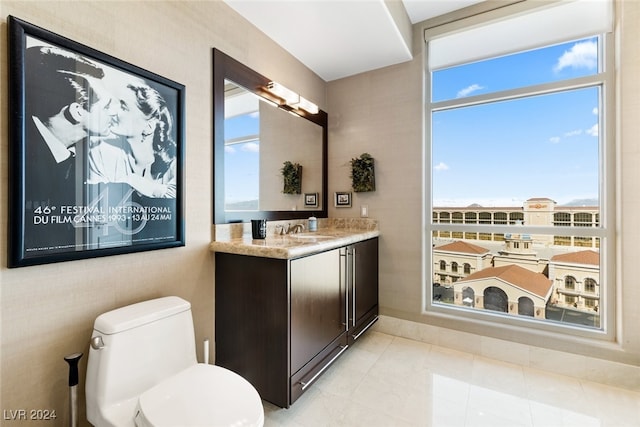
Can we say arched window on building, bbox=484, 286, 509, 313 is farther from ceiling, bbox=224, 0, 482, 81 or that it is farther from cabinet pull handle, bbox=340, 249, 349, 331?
ceiling, bbox=224, 0, 482, 81

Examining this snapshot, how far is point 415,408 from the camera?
173 cm

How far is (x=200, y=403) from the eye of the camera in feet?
3.55

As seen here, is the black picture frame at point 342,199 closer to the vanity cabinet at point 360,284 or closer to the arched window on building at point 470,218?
the vanity cabinet at point 360,284

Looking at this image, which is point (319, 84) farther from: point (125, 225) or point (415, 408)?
point (415, 408)

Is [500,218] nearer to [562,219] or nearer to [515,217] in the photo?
[515,217]

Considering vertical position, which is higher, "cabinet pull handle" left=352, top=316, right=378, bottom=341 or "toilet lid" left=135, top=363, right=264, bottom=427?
"toilet lid" left=135, top=363, right=264, bottom=427

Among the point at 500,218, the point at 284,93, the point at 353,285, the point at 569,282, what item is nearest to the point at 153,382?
the point at 353,285

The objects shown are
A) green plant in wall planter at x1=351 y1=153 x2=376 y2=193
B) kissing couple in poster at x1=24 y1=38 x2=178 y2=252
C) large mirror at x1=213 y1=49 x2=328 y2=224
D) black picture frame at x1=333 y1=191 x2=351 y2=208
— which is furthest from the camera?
black picture frame at x1=333 y1=191 x2=351 y2=208

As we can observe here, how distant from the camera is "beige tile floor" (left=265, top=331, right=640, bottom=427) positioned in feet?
5.37

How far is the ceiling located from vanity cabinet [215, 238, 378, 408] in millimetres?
1704

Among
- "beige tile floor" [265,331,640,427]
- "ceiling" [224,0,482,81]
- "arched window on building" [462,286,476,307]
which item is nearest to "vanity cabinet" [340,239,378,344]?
"beige tile floor" [265,331,640,427]

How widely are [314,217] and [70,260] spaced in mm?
1907

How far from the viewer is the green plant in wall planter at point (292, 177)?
101 inches

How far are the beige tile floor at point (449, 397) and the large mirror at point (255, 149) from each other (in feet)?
4.38
